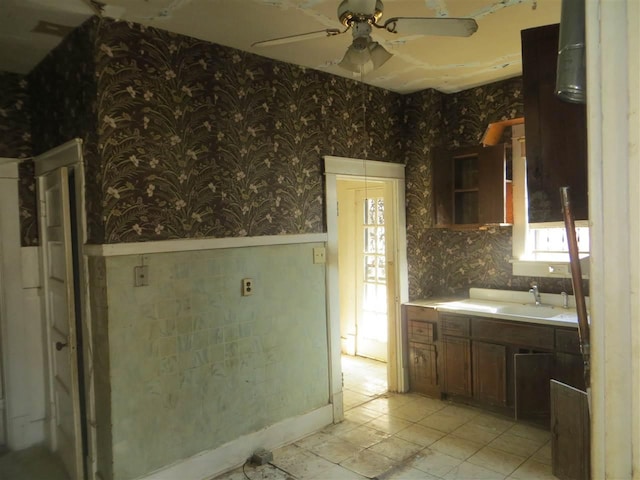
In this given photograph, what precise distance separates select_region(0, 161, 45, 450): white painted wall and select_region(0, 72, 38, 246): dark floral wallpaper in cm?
5

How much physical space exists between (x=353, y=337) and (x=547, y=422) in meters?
2.53

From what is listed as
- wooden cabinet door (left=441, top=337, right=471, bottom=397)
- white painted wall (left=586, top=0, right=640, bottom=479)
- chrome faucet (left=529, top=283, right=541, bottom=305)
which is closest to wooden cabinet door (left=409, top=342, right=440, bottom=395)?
wooden cabinet door (left=441, top=337, right=471, bottom=397)

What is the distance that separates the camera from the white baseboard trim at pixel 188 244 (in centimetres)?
259

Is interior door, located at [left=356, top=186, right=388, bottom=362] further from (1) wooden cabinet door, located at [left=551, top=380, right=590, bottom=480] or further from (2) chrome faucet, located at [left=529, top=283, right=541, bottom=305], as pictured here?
(1) wooden cabinet door, located at [left=551, top=380, right=590, bottom=480]

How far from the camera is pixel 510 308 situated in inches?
154

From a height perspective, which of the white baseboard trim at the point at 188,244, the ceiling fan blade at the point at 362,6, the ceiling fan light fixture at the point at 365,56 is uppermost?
the ceiling fan blade at the point at 362,6

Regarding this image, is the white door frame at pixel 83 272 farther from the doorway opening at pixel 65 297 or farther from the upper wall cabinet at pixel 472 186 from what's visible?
the upper wall cabinet at pixel 472 186

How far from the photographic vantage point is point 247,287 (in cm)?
315

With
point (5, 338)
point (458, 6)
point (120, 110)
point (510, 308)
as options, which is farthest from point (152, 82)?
point (510, 308)

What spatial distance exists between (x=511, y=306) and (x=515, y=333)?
1.50 feet

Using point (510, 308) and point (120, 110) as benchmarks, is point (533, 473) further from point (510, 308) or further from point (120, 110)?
point (120, 110)

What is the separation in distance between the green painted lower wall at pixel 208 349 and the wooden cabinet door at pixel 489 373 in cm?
124

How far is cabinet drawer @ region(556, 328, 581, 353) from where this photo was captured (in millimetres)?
3252

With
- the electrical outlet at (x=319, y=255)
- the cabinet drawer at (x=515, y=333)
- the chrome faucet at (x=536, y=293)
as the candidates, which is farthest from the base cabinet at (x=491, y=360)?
the electrical outlet at (x=319, y=255)
